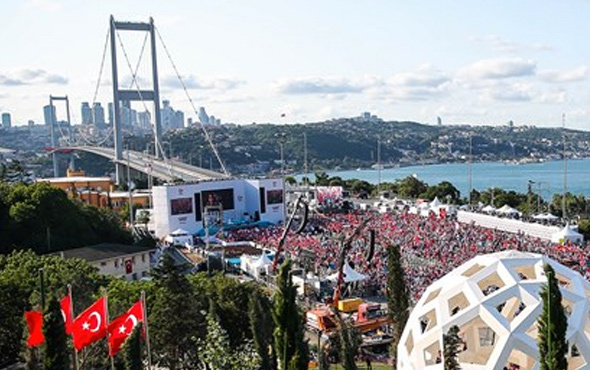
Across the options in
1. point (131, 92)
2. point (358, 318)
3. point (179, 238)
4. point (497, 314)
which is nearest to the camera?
point (497, 314)

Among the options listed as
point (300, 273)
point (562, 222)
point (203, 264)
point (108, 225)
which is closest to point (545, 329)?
point (300, 273)

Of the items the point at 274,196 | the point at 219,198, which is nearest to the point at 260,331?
the point at 219,198

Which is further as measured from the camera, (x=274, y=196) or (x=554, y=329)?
(x=274, y=196)

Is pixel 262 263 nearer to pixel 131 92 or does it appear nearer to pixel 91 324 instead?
pixel 91 324

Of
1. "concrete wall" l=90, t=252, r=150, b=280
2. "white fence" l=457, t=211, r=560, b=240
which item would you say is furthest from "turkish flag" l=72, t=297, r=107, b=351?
"white fence" l=457, t=211, r=560, b=240

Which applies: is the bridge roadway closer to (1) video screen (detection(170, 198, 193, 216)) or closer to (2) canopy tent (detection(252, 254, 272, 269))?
(1) video screen (detection(170, 198, 193, 216))

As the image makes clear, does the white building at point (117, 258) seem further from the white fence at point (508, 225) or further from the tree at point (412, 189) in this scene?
the tree at point (412, 189)
